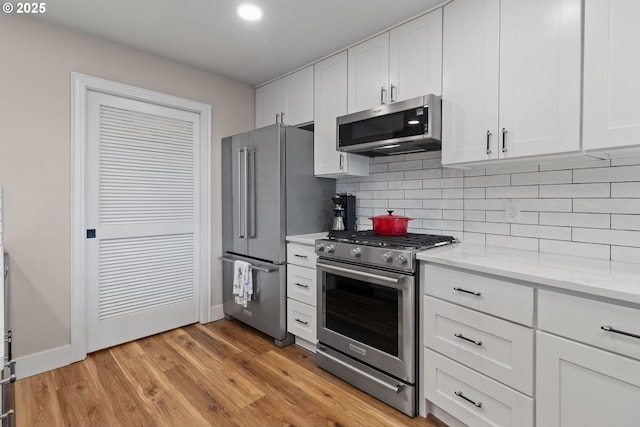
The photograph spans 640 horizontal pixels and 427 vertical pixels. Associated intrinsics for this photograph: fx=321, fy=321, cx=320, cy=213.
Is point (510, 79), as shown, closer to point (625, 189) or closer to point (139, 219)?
point (625, 189)

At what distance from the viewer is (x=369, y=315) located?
2.09m

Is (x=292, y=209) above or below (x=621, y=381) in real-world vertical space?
above

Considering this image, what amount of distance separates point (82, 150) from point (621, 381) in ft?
11.1

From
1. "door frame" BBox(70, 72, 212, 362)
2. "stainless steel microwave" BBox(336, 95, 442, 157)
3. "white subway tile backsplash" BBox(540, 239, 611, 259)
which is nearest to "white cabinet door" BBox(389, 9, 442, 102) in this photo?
"stainless steel microwave" BBox(336, 95, 442, 157)

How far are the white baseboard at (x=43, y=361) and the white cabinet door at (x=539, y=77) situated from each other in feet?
10.9

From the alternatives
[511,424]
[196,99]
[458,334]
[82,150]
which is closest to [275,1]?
[196,99]

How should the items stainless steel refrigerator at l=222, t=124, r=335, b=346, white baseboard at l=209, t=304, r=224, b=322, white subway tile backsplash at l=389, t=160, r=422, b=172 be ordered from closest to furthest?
white subway tile backsplash at l=389, t=160, r=422, b=172
stainless steel refrigerator at l=222, t=124, r=335, b=346
white baseboard at l=209, t=304, r=224, b=322

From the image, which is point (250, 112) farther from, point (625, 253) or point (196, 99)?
point (625, 253)

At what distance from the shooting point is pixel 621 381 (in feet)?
3.84

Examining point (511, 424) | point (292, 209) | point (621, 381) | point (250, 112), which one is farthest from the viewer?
point (250, 112)

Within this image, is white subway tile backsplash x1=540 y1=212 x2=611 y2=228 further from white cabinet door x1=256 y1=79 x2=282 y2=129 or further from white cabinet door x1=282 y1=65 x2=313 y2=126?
white cabinet door x1=256 y1=79 x2=282 y2=129

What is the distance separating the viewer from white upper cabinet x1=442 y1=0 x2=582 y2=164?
1.59 metres

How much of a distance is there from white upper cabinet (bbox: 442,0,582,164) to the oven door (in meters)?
0.89

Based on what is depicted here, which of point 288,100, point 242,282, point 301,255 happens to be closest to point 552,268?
point 301,255
